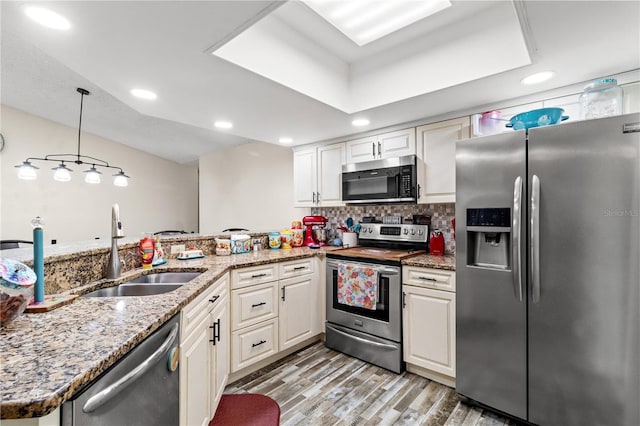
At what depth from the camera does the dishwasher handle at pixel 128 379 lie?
736 millimetres

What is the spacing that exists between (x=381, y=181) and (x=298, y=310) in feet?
4.66

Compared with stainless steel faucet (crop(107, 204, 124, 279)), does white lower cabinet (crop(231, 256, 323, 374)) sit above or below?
below

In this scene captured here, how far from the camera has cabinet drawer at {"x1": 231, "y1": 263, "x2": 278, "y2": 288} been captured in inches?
87.9

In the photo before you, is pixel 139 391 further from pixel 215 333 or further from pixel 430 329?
pixel 430 329

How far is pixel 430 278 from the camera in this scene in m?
2.17

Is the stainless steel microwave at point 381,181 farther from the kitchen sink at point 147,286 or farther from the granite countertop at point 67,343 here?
the granite countertop at point 67,343

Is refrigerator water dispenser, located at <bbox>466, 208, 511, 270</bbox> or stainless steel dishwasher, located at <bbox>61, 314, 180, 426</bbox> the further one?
refrigerator water dispenser, located at <bbox>466, 208, 511, 270</bbox>

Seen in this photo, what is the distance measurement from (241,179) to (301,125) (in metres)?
2.58

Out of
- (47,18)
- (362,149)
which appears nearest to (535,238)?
(362,149)

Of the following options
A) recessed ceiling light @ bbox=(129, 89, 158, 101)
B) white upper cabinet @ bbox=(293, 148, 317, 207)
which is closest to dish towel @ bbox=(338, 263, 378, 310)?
white upper cabinet @ bbox=(293, 148, 317, 207)

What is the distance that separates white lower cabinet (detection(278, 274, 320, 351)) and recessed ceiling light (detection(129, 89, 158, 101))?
1.75 meters

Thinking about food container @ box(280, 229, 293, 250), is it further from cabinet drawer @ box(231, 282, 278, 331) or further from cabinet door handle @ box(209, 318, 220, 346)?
cabinet door handle @ box(209, 318, 220, 346)

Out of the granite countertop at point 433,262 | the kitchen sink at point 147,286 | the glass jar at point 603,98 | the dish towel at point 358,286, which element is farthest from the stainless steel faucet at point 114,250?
the glass jar at point 603,98

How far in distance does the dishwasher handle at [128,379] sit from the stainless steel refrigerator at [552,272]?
5.72 feet
